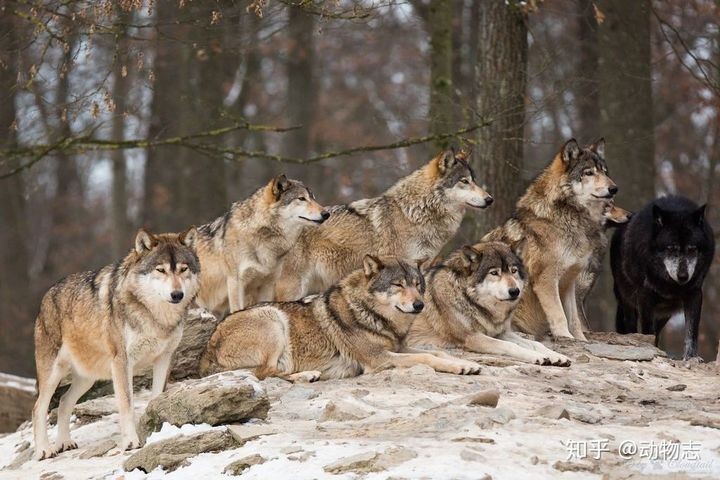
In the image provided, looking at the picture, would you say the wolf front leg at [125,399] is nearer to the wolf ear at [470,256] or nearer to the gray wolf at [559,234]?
the wolf ear at [470,256]

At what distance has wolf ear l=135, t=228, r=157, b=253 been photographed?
27.8ft

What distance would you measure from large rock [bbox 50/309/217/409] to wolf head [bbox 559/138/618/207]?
3910 mm

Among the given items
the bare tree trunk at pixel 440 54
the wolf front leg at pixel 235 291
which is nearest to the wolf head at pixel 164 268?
the wolf front leg at pixel 235 291

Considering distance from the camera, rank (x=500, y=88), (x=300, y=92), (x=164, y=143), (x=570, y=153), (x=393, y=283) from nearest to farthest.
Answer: (x=393, y=283)
(x=570, y=153)
(x=164, y=143)
(x=500, y=88)
(x=300, y=92)

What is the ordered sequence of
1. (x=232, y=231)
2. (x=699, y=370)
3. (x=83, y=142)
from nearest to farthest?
(x=699, y=370), (x=232, y=231), (x=83, y=142)

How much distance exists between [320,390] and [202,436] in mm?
1783

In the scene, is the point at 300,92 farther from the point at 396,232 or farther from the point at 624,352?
the point at 624,352

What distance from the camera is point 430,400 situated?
823cm

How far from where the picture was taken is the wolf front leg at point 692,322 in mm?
10828

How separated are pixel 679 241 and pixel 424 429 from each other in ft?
15.2

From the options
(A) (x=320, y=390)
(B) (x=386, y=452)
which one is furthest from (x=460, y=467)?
(A) (x=320, y=390)

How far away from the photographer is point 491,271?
1008 centimetres

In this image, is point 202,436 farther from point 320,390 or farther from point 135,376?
point 135,376

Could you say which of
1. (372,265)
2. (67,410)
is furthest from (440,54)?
(67,410)
